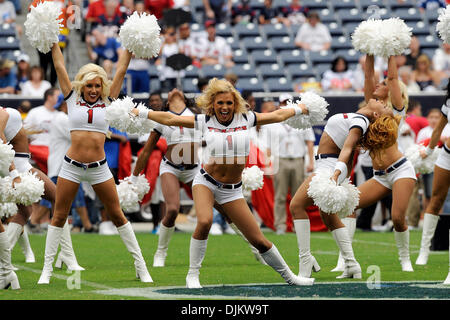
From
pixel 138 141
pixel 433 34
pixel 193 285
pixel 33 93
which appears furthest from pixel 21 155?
pixel 433 34

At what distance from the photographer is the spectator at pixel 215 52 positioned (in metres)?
17.8

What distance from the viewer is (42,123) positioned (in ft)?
42.7

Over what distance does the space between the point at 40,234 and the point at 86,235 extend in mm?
749

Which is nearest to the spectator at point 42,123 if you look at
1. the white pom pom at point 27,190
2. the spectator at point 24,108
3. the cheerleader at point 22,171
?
the spectator at point 24,108

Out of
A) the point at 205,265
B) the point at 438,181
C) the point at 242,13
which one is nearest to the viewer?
the point at 438,181

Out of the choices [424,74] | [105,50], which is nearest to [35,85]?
[105,50]

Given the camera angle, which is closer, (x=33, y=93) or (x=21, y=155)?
(x=21, y=155)

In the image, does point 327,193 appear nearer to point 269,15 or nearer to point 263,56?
point 263,56

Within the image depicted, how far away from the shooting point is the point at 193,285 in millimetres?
6711

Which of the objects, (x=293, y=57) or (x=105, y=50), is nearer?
(x=105, y=50)

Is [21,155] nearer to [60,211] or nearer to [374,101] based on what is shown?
[60,211]

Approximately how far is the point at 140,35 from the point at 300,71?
37.6ft

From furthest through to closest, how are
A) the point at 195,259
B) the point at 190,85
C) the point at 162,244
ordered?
the point at 190,85, the point at 162,244, the point at 195,259

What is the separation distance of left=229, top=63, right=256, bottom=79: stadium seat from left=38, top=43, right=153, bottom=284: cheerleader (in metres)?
10.6
